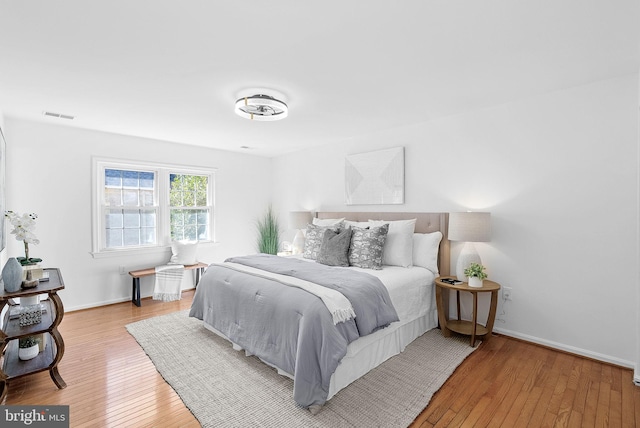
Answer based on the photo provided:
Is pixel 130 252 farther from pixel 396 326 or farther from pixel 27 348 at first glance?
pixel 396 326

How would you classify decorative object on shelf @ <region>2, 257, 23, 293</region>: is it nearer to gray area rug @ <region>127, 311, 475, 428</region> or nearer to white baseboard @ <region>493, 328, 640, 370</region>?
gray area rug @ <region>127, 311, 475, 428</region>

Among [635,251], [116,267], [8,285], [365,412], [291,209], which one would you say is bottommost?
[365,412]

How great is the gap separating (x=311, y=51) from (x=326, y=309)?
1806 mm

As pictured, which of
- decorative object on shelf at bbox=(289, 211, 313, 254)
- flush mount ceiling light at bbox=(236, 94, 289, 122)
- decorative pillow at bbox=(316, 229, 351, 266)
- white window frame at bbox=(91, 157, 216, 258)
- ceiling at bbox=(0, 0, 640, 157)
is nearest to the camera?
ceiling at bbox=(0, 0, 640, 157)

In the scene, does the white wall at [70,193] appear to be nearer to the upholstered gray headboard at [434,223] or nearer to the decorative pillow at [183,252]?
the decorative pillow at [183,252]

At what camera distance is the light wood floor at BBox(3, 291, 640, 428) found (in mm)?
1928

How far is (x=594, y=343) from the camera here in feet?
8.70

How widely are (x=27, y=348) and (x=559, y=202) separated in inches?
184

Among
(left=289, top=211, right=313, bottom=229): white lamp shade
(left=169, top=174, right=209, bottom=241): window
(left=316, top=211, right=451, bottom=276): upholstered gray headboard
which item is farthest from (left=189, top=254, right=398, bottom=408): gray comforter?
(left=169, top=174, right=209, bottom=241): window

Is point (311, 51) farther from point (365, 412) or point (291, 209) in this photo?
point (291, 209)

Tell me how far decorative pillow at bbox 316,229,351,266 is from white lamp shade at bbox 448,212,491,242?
1.18m

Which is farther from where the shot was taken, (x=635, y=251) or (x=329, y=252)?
(x=329, y=252)

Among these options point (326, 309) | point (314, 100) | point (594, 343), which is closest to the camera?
point (326, 309)

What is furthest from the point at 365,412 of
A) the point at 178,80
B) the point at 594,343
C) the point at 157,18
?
the point at 178,80
